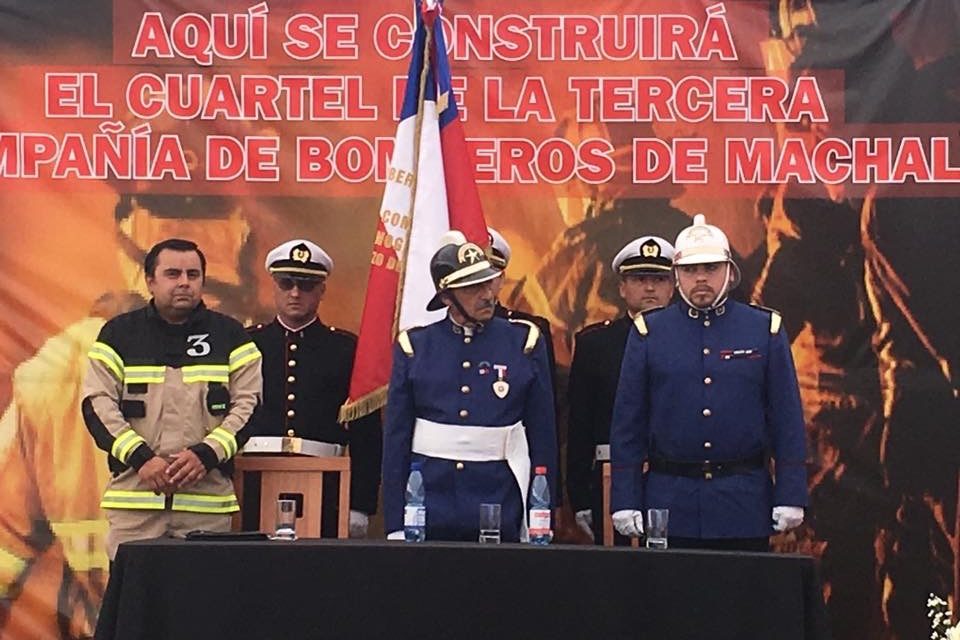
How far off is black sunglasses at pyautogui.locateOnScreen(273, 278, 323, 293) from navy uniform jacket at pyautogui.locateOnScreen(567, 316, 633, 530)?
3.26 feet

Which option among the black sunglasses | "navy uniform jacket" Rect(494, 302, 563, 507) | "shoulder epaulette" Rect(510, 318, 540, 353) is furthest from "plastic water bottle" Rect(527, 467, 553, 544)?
the black sunglasses

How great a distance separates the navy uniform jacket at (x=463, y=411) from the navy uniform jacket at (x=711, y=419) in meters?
0.27

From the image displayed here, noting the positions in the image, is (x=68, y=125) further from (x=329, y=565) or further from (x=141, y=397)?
(x=329, y=565)

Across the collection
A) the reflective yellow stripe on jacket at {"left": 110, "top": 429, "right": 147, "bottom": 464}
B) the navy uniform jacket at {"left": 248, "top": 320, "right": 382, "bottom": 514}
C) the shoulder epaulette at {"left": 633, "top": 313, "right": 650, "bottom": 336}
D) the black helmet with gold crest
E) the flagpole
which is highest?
the flagpole

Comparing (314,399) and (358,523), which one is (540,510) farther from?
(314,399)

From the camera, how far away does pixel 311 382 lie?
5418 millimetres

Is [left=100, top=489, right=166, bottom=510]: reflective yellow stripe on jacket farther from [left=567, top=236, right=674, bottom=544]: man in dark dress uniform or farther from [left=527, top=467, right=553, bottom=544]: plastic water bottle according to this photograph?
[left=567, top=236, right=674, bottom=544]: man in dark dress uniform

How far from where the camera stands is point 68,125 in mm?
5730

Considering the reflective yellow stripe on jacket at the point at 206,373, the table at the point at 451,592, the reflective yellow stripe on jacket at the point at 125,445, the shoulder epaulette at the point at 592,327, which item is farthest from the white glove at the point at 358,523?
the table at the point at 451,592

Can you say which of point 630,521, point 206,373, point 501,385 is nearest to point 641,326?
point 501,385

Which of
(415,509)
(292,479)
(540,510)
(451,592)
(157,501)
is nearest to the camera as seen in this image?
(451,592)

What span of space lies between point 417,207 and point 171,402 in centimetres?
117

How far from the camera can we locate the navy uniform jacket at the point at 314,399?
5.40 metres

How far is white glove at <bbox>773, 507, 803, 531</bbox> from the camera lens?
4574mm
